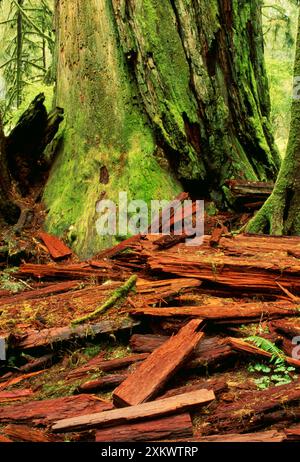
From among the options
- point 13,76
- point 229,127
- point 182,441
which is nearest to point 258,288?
point 182,441

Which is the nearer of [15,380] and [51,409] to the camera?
[51,409]

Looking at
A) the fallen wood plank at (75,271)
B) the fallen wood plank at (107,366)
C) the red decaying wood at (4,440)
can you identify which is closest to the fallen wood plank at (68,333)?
the fallen wood plank at (107,366)

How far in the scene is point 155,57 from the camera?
5516mm

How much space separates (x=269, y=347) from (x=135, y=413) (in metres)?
1.00

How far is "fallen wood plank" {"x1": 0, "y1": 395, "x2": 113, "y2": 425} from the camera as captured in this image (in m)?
2.54

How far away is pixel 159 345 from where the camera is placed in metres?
3.04

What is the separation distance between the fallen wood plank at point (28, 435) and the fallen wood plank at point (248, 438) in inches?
30.4

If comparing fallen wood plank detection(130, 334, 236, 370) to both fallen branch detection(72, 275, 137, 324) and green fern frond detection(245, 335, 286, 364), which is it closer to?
green fern frond detection(245, 335, 286, 364)

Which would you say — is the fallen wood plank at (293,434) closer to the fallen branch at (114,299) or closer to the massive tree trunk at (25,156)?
the fallen branch at (114,299)

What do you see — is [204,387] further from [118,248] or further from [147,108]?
[147,108]

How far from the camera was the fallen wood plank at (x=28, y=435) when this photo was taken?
2328mm

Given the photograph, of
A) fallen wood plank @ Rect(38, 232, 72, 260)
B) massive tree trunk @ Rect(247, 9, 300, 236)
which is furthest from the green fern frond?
fallen wood plank @ Rect(38, 232, 72, 260)

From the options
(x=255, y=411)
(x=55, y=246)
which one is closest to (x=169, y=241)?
(x=55, y=246)
